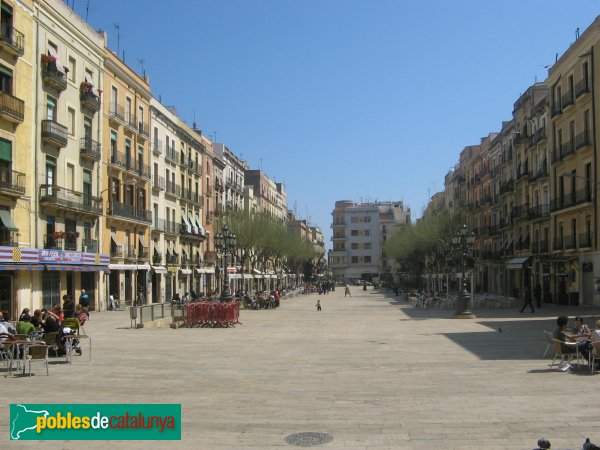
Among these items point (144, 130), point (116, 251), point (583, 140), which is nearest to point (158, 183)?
point (144, 130)

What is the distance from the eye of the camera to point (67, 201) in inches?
1471

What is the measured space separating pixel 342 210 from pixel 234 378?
143 meters

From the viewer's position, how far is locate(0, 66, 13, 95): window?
103 ft

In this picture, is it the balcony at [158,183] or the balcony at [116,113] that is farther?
the balcony at [158,183]

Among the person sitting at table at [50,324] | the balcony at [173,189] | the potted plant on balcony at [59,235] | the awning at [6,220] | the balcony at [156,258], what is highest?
the balcony at [173,189]

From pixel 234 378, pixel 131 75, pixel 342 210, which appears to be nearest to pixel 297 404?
pixel 234 378

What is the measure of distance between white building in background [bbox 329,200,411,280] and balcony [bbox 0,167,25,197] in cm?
12320

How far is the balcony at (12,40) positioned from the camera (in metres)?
30.8

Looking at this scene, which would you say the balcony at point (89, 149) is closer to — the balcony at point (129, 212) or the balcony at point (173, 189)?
the balcony at point (129, 212)

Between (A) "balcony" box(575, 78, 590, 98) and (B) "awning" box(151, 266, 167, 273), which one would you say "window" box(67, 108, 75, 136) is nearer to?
(B) "awning" box(151, 266, 167, 273)

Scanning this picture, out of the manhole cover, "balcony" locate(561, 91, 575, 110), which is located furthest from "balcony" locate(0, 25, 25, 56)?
"balcony" locate(561, 91, 575, 110)

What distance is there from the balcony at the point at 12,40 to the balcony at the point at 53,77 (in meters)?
2.44

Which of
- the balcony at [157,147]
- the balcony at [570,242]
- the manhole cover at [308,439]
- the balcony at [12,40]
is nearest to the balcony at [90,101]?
the balcony at [12,40]

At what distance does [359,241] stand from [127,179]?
108941 millimetres
